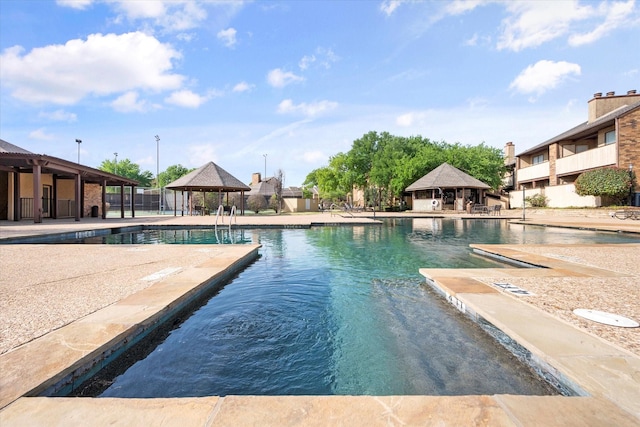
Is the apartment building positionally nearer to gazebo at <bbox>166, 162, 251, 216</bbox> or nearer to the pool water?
gazebo at <bbox>166, 162, 251, 216</bbox>

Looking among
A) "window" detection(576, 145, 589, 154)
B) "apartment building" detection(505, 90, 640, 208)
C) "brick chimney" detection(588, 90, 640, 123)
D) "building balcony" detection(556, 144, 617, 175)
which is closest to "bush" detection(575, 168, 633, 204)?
"apartment building" detection(505, 90, 640, 208)

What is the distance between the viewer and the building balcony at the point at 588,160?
21098mm

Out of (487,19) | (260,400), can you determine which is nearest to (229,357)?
(260,400)

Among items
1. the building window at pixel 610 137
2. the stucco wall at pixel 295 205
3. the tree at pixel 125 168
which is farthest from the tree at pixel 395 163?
the tree at pixel 125 168

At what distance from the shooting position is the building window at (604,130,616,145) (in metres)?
21.9

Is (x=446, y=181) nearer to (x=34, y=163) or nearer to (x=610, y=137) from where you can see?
(x=610, y=137)

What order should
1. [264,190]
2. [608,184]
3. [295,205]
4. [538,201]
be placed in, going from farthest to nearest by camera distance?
[264,190]
[295,205]
[538,201]
[608,184]

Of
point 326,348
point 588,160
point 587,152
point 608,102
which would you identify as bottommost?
point 326,348

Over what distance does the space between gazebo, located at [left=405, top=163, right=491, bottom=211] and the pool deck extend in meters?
23.7

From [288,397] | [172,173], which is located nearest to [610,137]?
[288,397]

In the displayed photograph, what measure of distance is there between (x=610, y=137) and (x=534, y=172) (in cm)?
756

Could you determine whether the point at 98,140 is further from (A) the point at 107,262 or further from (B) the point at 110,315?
(B) the point at 110,315

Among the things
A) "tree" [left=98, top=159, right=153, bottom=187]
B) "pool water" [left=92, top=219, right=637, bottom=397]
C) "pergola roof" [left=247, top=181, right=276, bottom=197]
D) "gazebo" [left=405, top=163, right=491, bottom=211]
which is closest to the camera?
"pool water" [left=92, top=219, right=637, bottom=397]

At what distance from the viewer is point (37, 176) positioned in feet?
46.6
